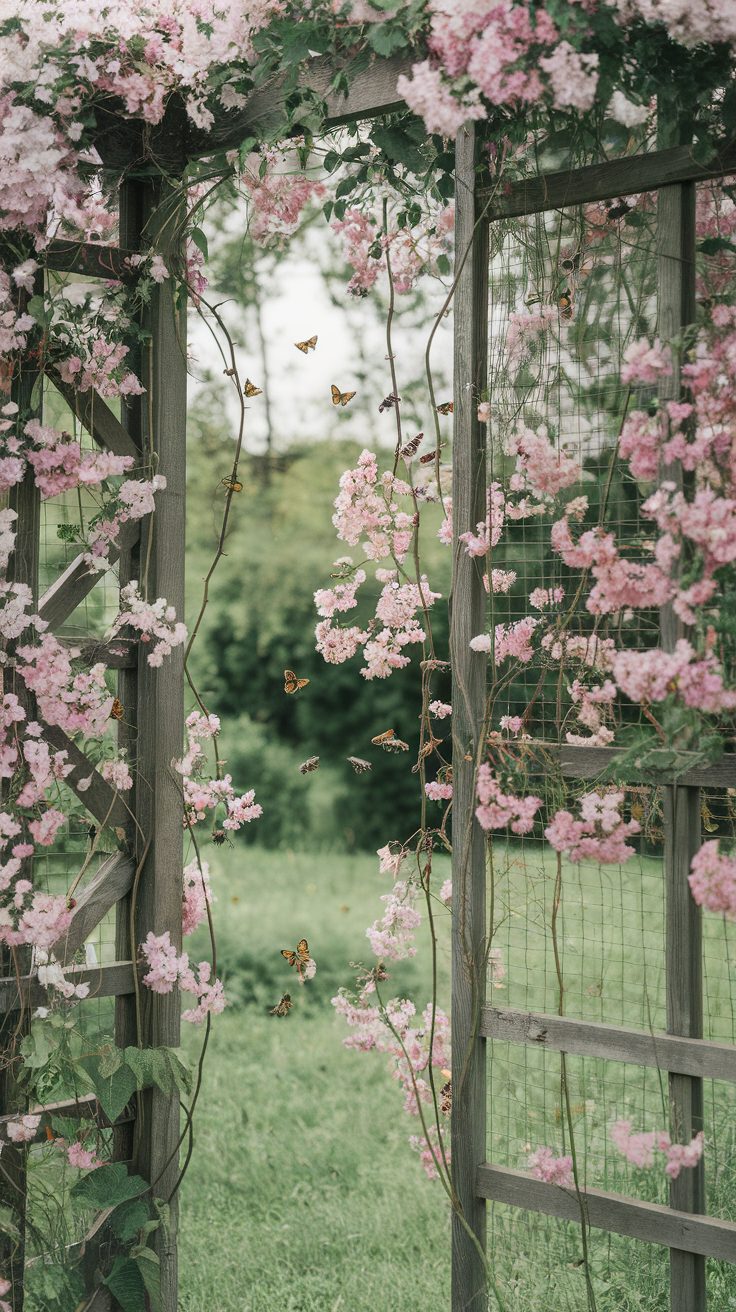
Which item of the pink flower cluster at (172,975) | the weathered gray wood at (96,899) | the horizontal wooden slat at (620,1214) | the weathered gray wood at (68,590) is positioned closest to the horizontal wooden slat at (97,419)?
the weathered gray wood at (68,590)

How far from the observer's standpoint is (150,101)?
219 cm

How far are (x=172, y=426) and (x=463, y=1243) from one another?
67.0 inches

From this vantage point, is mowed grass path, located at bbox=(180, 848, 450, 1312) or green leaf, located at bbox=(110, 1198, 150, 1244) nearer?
green leaf, located at bbox=(110, 1198, 150, 1244)

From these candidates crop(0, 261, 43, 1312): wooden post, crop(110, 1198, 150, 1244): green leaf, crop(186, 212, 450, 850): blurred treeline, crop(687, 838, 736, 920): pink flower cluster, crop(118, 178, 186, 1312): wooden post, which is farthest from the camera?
crop(186, 212, 450, 850): blurred treeline

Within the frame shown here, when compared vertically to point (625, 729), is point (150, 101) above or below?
above

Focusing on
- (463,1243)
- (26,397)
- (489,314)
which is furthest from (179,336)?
(463,1243)

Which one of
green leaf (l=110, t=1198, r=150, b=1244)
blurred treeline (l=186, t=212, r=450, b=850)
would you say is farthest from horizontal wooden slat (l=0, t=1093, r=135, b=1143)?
blurred treeline (l=186, t=212, r=450, b=850)

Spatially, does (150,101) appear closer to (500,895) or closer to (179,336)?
(179,336)

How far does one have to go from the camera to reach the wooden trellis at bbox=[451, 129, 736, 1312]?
1.91 metres

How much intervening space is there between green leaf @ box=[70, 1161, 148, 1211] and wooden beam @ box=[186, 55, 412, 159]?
2.01m

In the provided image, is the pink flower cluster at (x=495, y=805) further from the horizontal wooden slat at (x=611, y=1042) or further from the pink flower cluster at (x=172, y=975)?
the pink flower cluster at (x=172, y=975)

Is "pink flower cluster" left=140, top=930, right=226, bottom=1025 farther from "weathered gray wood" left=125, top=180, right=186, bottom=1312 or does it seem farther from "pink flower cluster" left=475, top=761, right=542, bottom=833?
"pink flower cluster" left=475, top=761, right=542, bottom=833

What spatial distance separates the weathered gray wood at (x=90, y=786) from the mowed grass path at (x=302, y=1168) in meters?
1.40

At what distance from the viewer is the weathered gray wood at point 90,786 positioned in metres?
2.36
